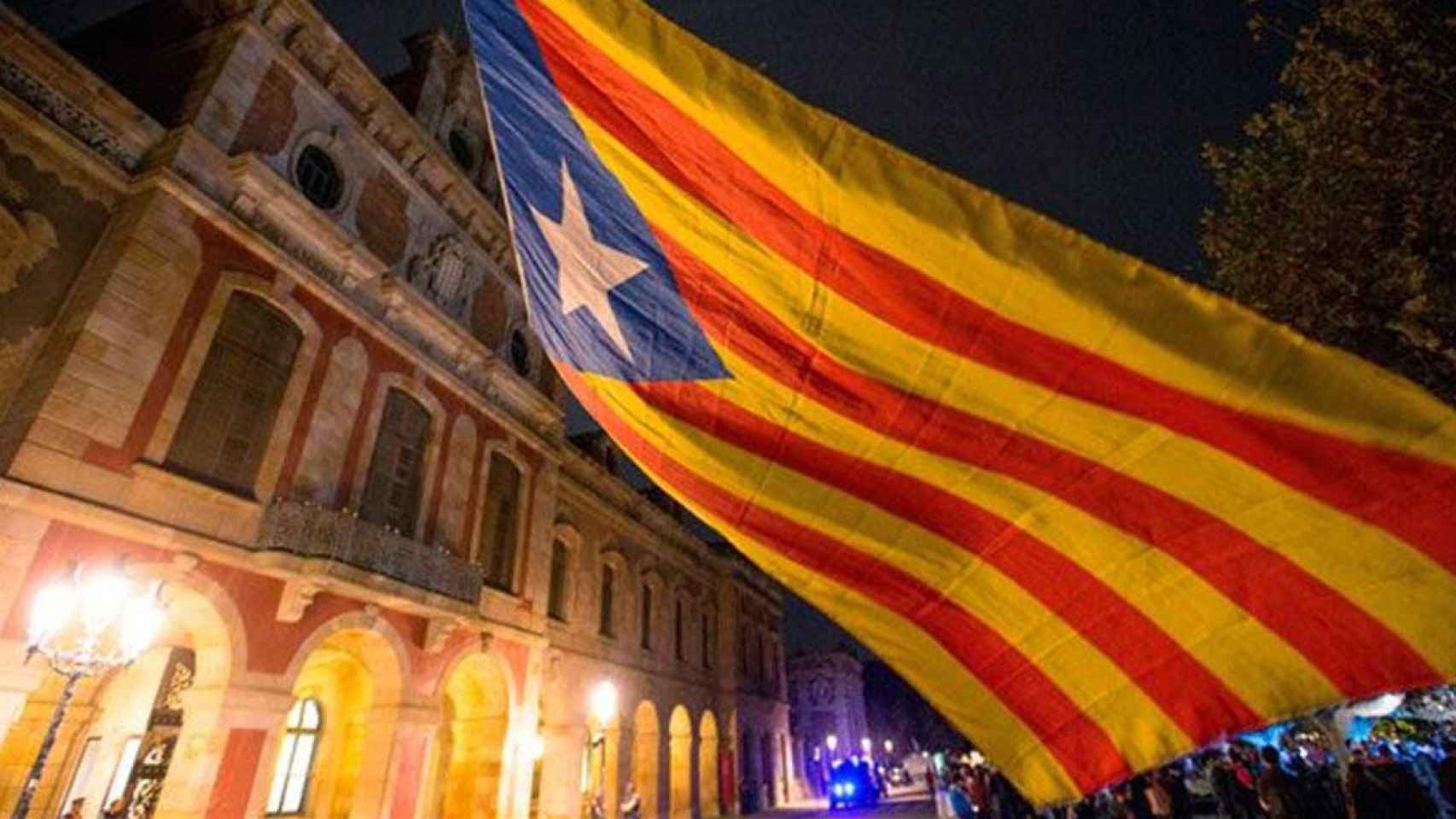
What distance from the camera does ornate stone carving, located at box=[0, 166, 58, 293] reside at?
867 centimetres

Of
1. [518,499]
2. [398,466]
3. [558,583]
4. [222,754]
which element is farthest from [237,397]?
[558,583]

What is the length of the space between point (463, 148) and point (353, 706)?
43.8ft

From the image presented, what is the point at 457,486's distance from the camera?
1527 cm

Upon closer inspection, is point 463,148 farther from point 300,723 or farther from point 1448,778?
point 1448,778

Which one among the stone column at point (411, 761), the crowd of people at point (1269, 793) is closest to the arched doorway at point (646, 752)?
the crowd of people at point (1269, 793)

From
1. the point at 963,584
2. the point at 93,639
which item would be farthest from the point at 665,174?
the point at 93,639

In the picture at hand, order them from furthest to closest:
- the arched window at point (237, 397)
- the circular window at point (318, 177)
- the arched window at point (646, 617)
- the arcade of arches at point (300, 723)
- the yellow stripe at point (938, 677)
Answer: the arched window at point (646, 617) < the circular window at point (318, 177) < the arched window at point (237, 397) < the arcade of arches at point (300, 723) < the yellow stripe at point (938, 677)

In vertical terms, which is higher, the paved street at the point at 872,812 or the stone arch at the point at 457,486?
the stone arch at the point at 457,486

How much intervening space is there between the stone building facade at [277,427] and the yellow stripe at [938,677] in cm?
934

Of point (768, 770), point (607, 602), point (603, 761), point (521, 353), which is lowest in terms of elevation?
point (603, 761)

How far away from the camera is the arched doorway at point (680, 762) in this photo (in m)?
25.0

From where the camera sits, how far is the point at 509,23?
2.85 metres

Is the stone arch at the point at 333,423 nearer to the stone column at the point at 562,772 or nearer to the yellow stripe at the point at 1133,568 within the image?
the stone column at the point at 562,772

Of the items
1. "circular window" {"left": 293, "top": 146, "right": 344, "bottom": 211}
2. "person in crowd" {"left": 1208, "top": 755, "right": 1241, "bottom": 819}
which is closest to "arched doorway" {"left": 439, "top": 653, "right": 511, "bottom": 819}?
"circular window" {"left": 293, "top": 146, "right": 344, "bottom": 211}
